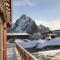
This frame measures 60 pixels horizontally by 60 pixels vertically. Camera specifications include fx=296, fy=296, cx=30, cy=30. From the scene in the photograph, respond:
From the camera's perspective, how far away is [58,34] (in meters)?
128

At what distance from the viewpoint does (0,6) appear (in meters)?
4.73

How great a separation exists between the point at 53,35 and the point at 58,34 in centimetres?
321

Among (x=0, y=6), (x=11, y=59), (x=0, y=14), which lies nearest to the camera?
(x=0, y=6)

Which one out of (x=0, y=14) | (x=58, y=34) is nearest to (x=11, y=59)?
(x=0, y=14)

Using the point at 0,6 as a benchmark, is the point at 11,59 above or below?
below

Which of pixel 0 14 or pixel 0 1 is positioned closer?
pixel 0 1

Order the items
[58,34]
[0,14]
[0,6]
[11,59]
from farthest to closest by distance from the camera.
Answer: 1. [58,34]
2. [11,59]
3. [0,14]
4. [0,6]

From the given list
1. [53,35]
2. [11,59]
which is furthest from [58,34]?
[11,59]

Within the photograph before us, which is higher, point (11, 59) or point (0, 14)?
point (0, 14)

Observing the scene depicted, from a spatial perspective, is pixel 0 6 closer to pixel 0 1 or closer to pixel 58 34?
pixel 0 1

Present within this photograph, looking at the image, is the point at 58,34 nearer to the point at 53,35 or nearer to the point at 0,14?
the point at 53,35

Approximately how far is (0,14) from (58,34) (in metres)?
123

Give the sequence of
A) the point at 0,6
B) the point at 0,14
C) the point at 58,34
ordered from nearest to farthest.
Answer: the point at 0,6 → the point at 0,14 → the point at 58,34

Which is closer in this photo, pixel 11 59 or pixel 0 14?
pixel 0 14
